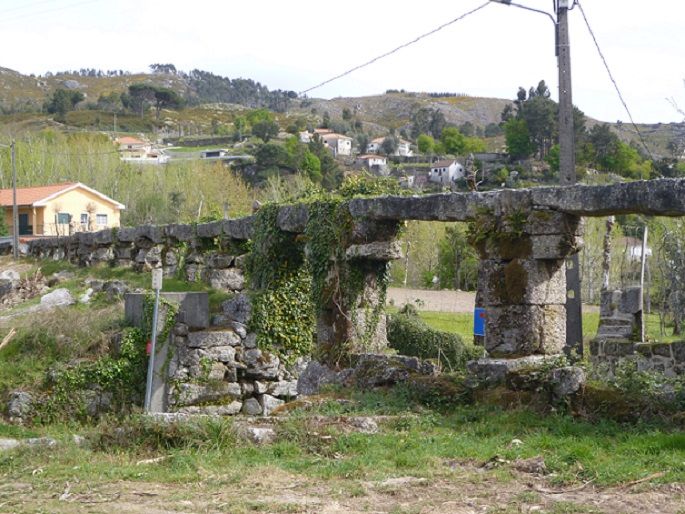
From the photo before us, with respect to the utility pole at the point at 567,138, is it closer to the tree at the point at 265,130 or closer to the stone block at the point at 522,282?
the stone block at the point at 522,282

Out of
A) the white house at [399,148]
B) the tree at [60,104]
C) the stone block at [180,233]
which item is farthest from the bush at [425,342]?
the tree at [60,104]

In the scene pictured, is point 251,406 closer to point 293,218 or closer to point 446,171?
point 293,218

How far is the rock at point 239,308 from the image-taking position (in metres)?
16.1

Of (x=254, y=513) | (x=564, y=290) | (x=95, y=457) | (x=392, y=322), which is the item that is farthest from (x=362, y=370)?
(x=392, y=322)

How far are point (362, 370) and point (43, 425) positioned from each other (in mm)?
6643

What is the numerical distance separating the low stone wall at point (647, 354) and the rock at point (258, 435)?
20.3ft

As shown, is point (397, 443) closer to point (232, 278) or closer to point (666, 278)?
point (232, 278)

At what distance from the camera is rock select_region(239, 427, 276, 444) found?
27.5ft

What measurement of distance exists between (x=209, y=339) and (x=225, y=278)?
3.49 meters

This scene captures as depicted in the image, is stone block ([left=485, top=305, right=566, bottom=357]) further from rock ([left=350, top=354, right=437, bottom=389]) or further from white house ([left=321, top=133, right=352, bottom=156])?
white house ([left=321, top=133, right=352, bottom=156])

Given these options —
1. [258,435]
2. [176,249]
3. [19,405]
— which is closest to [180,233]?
[176,249]

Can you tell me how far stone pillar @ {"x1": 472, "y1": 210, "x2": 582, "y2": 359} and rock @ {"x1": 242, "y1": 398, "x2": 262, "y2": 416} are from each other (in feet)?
20.5

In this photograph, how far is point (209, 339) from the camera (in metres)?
16.1

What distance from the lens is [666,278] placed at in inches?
1016
